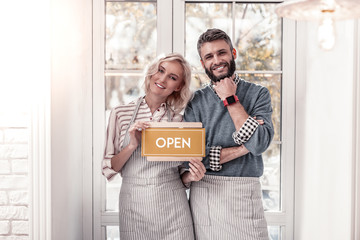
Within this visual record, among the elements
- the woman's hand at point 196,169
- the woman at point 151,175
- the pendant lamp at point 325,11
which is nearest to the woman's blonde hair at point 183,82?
the woman at point 151,175

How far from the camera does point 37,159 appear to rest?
A: 173 centimetres

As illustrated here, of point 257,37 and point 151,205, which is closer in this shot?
point 151,205

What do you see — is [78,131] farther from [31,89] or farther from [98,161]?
[31,89]

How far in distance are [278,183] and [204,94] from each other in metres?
0.88

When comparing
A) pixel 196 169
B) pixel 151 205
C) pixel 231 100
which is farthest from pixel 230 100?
pixel 151 205

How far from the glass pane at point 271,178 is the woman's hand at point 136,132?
0.98 meters

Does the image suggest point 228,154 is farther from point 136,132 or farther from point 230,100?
point 136,132

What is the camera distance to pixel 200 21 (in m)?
2.50

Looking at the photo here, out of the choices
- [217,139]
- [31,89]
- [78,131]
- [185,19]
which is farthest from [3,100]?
[185,19]

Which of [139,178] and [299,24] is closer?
[139,178]

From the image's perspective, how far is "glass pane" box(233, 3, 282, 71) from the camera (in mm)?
2486

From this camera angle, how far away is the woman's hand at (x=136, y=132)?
184 cm

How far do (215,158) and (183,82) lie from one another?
461 mm

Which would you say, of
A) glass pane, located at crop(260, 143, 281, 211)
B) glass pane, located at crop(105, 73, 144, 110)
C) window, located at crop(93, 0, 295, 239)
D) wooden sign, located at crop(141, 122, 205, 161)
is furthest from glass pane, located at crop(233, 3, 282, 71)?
wooden sign, located at crop(141, 122, 205, 161)
